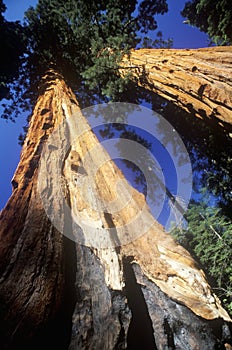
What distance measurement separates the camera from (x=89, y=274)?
3.77 metres

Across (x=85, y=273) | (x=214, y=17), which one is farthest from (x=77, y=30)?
(x=85, y=273)

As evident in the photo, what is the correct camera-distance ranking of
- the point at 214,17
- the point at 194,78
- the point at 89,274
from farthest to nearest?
the point at 214,17 → the point at 194,78 → the point at 89,274

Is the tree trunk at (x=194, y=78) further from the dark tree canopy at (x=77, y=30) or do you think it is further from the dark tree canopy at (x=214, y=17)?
the dark tree canopy at (x=214, y=17)

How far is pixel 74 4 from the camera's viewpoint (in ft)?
29.3

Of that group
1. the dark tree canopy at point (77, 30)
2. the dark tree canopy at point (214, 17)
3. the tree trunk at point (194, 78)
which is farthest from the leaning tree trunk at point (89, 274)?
the dark tree canopy at point (214, 17)

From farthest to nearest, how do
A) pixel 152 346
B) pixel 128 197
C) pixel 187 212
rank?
pixel 187 212
pixel 128 197
pixel 152 346

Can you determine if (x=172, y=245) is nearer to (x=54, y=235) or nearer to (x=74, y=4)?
(x=54, y=235)

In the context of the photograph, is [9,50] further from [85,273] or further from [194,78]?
[85,273]

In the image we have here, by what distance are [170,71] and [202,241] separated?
929cm

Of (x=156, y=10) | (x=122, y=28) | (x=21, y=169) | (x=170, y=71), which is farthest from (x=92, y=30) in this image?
(x=21, y=169)

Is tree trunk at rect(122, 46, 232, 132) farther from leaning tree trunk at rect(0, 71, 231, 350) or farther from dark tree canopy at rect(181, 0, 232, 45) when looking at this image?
leaning tree trunk at rect(0, 71, 231, 350)

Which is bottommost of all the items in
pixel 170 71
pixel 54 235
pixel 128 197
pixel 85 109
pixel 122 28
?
pixel 54 235

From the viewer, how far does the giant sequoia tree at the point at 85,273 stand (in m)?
2.94

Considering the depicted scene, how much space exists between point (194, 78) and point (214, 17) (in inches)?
205
